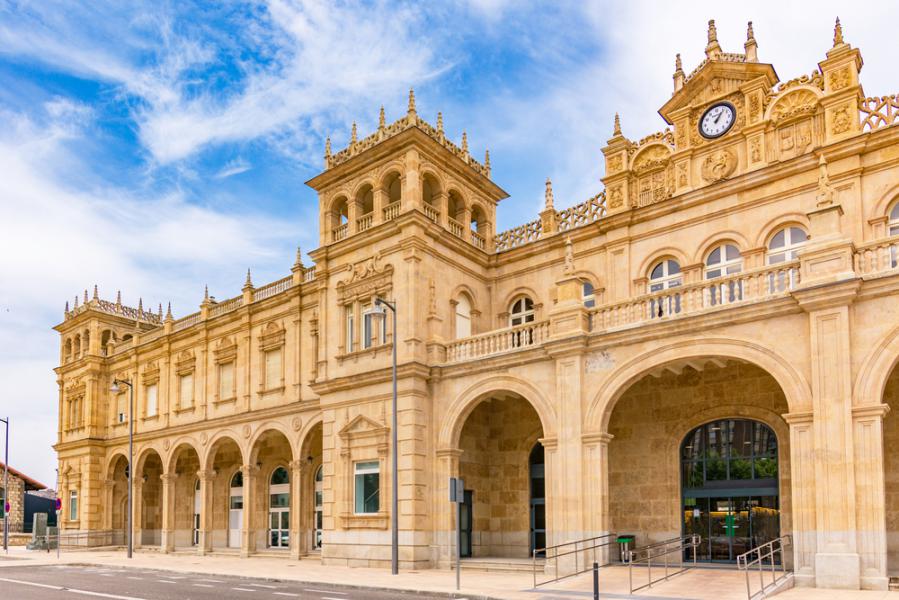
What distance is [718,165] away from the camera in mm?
22781

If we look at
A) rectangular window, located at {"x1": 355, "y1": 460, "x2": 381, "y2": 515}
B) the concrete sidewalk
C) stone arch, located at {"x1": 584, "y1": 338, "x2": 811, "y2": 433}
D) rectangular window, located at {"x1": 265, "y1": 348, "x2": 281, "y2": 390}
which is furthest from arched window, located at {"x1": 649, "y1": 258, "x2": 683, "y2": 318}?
rectangular window, located at {"x1": 265, "y1": 348, "x2": 281, "y2": 390}

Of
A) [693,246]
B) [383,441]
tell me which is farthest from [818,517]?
[383,441]

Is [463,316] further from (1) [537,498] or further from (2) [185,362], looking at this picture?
(2) [185,362]

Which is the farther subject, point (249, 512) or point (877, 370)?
point (249, 512)

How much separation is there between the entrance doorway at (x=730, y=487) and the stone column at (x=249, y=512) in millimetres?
18465

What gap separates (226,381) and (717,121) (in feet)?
76.0

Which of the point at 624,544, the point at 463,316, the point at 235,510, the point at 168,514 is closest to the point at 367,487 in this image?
the point at 463,316

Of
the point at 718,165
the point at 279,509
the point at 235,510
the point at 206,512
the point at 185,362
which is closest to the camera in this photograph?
the point at 718,165

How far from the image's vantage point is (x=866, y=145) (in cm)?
1997

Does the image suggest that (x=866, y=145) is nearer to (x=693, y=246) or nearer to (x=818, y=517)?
(x=693, y=246)

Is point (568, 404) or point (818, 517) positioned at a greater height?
point (568, 404)

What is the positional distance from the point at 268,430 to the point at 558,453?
1584cm

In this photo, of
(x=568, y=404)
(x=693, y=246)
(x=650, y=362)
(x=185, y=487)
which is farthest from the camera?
(x=185, y=487)

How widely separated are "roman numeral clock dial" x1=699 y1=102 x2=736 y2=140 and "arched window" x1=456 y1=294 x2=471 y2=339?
30.0ft
